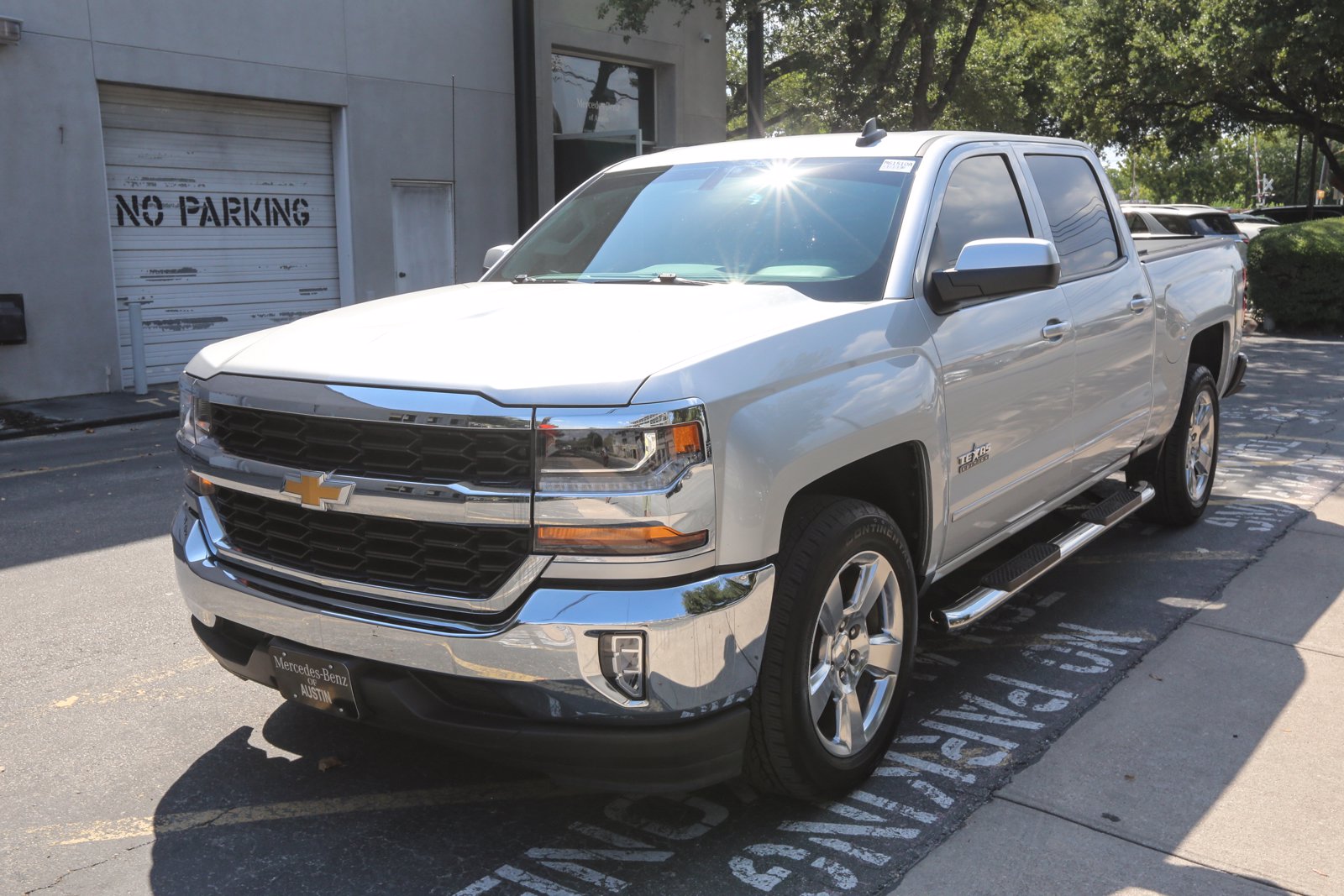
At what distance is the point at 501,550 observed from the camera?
2.98m

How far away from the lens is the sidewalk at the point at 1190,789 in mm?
3252

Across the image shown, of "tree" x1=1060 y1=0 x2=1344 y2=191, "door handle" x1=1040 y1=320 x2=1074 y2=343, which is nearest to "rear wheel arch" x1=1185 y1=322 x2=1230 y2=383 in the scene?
A: "door handle" x1=1040 y1=320 x2=1074 y2=343

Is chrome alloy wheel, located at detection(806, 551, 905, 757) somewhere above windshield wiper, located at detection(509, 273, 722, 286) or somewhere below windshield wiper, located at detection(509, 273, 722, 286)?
below

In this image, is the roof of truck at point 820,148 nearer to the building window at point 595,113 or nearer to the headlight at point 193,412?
the headlight at point 193,412

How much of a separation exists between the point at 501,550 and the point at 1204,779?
2374 mm

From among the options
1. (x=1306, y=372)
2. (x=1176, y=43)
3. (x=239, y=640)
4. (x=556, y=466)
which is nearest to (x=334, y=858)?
(x=239, y=640)

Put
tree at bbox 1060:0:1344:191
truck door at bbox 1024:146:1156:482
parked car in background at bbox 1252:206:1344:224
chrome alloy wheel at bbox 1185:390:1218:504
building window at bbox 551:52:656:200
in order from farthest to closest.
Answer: parked car in background at bbox 1252:206:1344:224 < tree at bbox 1060:0:1344:191 < building window at bbox 551:52:656:200 < chrome alloy wheel at bbox 1185:390:1218:504 < truck door at bbox 1024:146:1156:482

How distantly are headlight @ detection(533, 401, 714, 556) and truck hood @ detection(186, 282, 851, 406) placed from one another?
0.21ft

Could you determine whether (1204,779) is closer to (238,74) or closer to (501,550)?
Result: (501,550)

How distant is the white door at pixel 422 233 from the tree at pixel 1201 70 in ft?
47.0

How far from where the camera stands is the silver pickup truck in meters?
2.94

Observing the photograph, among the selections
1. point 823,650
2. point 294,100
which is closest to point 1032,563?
point 823,650

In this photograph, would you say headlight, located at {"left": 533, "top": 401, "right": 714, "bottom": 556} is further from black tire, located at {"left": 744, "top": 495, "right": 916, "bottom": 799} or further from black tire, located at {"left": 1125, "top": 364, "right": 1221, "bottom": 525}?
black tire, located at {"left": 1125, "top": 364, "right": 1221, "bottom": 525}

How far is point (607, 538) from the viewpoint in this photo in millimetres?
2928
